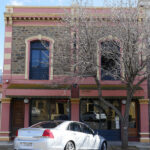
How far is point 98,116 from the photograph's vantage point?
14070mm

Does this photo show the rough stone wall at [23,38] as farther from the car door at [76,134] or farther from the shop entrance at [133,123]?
the car door at [76,134]

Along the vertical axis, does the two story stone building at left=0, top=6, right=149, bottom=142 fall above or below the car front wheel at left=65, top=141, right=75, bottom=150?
above

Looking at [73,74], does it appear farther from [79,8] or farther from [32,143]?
[32,143]

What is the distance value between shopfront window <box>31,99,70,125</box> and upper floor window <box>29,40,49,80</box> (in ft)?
5.19

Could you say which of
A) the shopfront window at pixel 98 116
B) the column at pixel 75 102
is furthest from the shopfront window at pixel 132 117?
the column at pixel 75 102

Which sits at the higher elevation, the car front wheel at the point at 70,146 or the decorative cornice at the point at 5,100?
the decorative cornice at the point at 5,100

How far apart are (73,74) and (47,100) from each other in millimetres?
3562

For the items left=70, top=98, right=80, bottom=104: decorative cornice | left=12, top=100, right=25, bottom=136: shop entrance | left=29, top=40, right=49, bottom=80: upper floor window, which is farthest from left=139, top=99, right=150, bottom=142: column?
left=12, top=100, right=25, bottom=136: shop entrance

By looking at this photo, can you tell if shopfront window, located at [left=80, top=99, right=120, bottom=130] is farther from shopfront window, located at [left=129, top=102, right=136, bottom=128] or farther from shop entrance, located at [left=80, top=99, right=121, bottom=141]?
shopfront window, located at [left=129, top=102, right=136, bottom=128]

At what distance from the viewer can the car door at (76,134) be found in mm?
8225

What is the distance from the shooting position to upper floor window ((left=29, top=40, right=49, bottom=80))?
14.3m

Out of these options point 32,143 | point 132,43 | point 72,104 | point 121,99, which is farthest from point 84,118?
point 32,143

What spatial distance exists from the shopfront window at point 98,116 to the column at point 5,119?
4359 millimetres

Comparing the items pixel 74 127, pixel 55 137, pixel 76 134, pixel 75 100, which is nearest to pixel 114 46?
pixel 75 100
